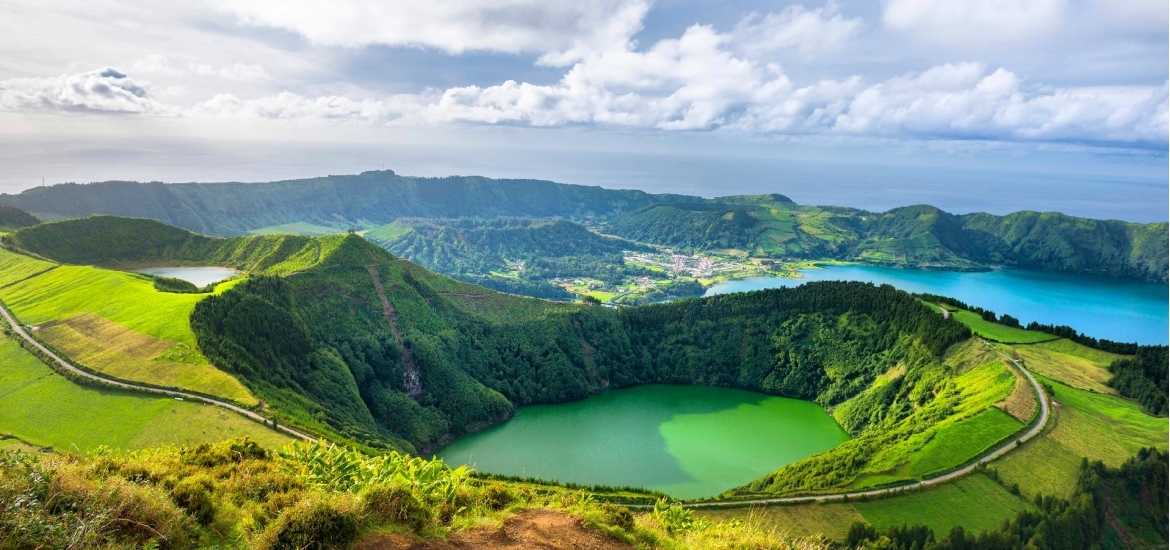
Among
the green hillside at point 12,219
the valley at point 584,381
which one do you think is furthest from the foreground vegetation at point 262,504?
the green hillside at point 12,219

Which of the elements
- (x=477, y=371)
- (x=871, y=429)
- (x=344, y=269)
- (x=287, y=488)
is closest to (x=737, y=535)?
(x=287, y=488)

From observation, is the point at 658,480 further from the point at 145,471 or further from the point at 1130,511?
the point at 145,471

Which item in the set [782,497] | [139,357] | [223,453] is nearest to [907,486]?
[782,497]

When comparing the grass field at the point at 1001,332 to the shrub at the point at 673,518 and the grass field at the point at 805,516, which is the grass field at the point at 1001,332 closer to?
the grass field at the point at 805,516

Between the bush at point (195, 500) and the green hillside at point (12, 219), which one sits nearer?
the bush at point (195, 500)

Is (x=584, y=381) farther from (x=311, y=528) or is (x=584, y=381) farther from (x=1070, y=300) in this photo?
(x=1070, y=300)

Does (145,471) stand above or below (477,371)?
above
